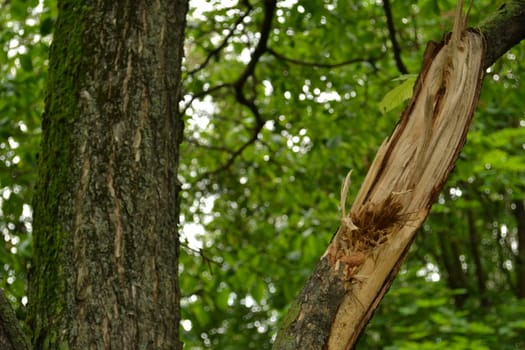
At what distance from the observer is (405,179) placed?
6.36ft

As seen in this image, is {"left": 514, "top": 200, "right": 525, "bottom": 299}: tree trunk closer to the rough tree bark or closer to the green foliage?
the green foliage

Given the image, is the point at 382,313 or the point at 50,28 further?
the point at 382,313

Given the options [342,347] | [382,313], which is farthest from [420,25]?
[342,347]

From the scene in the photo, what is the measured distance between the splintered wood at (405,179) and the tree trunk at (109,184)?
468 mm

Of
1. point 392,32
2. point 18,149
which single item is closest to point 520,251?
point 392,32

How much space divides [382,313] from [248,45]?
13.3 ft

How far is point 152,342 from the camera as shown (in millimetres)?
1935

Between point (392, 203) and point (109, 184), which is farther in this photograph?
point (109, 184)

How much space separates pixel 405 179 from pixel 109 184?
2.41ft

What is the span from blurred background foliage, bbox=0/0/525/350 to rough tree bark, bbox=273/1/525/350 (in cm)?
134

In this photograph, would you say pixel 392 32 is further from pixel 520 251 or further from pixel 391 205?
pixel 520 251

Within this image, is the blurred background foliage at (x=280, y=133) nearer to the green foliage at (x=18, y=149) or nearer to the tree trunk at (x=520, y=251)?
the green foliage at (x=18, y=149)

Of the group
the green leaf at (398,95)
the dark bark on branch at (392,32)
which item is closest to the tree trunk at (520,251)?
the dark bark on branch at (392,32)

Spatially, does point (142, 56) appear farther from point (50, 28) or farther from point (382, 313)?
point (382, 313)
